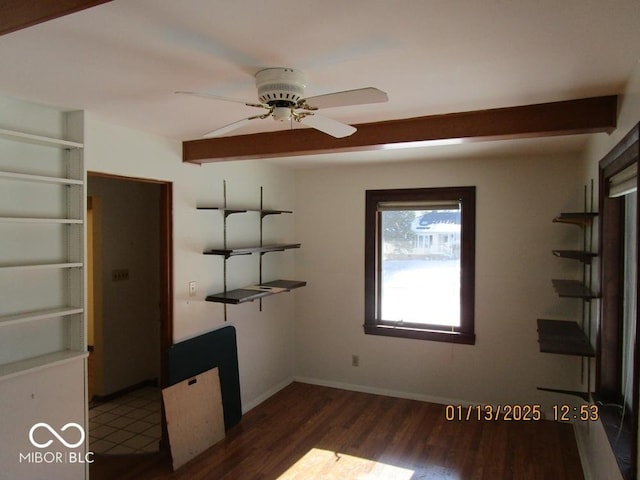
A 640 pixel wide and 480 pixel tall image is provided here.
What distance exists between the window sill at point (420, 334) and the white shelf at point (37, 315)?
280cm

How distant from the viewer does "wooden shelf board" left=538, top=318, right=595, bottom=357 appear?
8.96 feet

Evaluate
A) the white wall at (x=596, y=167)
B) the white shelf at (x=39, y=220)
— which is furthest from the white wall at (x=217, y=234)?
the white wall at (x=596, y=167)

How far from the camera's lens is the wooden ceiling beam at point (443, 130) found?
7.31 feet

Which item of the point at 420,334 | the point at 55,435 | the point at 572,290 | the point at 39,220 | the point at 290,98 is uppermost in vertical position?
the point at 290,98

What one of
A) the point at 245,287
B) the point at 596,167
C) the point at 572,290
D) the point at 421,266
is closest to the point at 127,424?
the point at 245,287

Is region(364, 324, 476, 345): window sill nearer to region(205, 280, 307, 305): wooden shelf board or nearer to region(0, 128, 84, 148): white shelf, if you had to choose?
region(205, 280, 307, 305): wooden shelf board

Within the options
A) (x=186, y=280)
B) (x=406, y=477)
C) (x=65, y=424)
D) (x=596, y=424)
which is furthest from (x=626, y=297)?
(x=65, y=424)

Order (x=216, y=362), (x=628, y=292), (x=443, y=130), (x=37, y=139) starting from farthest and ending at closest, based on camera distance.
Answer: (x=216, y=362) < (x=443, y=130) < (x=37, y=139) < (x=628, y=292)

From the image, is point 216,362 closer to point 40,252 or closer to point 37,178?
point 40,252

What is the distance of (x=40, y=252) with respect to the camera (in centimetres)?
244

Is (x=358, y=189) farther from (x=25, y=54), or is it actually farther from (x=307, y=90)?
(x=25, y=54)

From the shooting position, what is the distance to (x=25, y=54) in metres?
1.71

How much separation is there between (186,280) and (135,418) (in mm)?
1505

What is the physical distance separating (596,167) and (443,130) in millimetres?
1128
